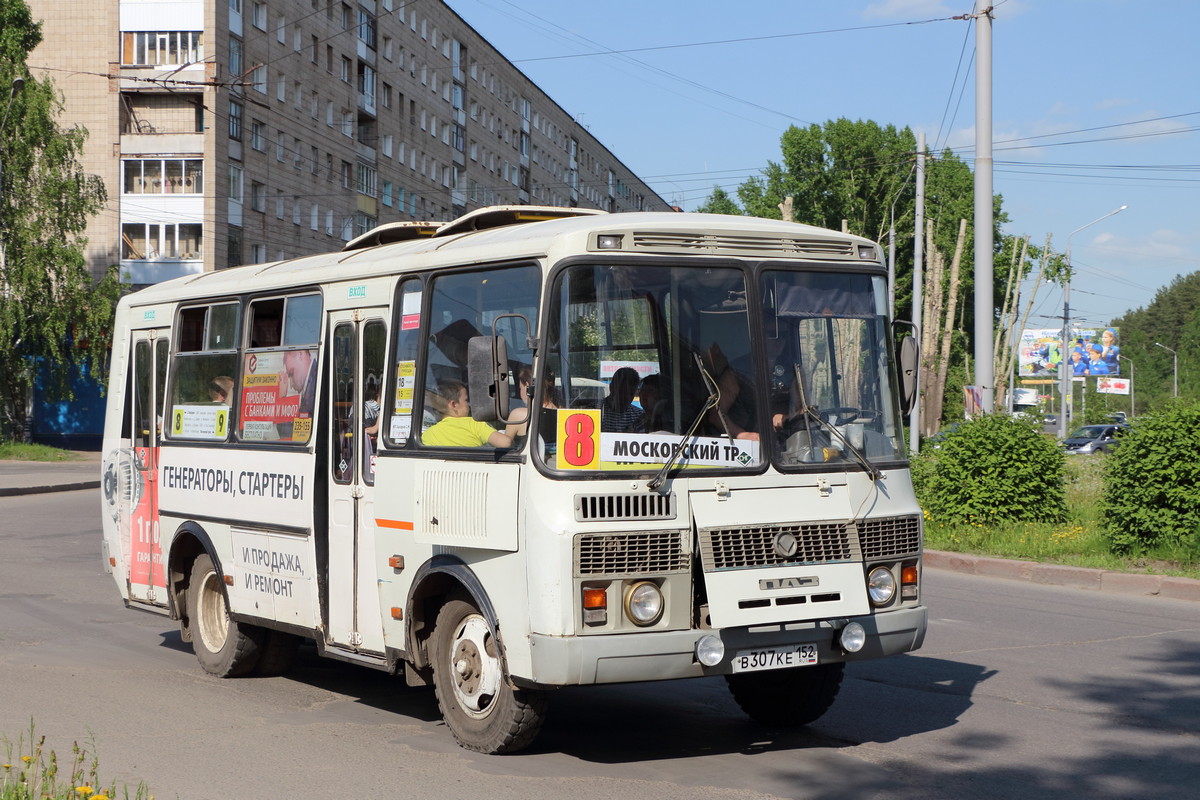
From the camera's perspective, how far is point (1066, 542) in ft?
51.3

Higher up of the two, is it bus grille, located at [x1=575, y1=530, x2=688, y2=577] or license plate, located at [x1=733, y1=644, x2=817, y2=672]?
bus grille, located at [x1=575, y1=530, x2=688, y2=577]

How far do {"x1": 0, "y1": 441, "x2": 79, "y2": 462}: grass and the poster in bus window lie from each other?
34.8 meters

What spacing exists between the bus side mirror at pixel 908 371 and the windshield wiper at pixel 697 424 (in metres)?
1.20

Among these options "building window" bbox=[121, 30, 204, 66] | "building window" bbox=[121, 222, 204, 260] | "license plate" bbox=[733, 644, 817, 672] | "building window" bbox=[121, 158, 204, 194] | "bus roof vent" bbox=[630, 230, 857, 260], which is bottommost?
"license plate" bbox=[733, 644, 817, 672]

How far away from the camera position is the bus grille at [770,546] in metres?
6.37

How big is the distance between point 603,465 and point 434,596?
145 centimetres

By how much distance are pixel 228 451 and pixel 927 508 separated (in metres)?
10.6

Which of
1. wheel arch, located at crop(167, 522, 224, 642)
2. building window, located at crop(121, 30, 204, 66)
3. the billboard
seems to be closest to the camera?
wheel arch, located at crop(167, 522, 224, 642)

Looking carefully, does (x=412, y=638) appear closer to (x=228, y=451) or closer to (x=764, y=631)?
(x=764, y=631)

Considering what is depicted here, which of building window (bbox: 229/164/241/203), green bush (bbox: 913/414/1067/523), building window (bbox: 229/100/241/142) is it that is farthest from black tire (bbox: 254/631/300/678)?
building window (bbox: 229/100/241/142)

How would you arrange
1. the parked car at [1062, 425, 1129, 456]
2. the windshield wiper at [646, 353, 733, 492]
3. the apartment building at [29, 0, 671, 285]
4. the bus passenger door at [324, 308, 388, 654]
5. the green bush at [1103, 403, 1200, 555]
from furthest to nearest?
the apartment building at [29, 0, 671, 285]
the parked car at [1062, 425, 1129, 456]
the green bush at [1103, 403, 1200, 555]
the bus passenger door at [324, 308, 388, 654]
the windshield wiper at [646, 353, 733, 492]

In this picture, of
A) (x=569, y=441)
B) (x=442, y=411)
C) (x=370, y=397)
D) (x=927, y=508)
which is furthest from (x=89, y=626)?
(x=927, y=508)

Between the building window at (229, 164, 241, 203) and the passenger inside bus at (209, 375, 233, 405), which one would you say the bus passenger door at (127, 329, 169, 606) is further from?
the building window at (229, 164, 241, 203)

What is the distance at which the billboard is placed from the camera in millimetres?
89438
